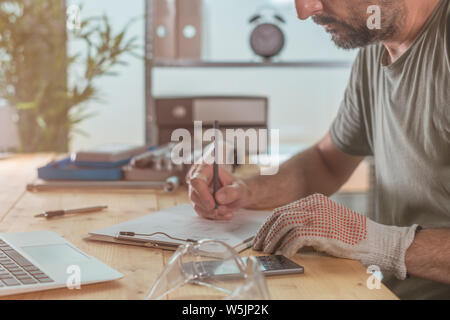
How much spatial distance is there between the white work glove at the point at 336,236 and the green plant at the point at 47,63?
78.2 inches

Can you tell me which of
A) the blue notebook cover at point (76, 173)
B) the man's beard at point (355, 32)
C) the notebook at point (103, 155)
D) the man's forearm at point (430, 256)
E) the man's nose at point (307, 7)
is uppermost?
the man's nose at point (307, 7)

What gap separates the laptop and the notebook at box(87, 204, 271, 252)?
9cm

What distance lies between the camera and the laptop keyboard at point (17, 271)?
66cm

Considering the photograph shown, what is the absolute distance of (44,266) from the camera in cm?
72

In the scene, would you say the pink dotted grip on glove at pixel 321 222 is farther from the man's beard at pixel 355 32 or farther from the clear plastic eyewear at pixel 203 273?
the man's beard at pixel 355 32

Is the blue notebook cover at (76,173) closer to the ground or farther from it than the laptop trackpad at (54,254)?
farther from it

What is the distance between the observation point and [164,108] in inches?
85.0

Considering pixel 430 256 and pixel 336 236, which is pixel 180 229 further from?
pixel 430 256

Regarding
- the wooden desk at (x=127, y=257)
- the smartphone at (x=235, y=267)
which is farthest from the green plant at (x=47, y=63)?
the smartphone at (x=235, y=267)

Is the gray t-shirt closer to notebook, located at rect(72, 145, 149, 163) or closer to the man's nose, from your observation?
the man's nose
